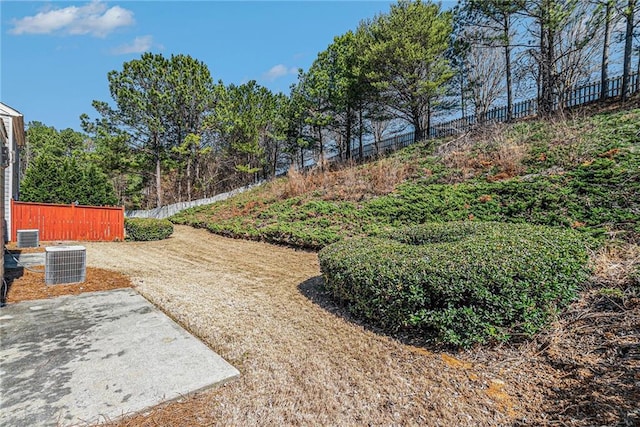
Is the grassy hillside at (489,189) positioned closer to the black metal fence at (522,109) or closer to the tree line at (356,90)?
the black metal fence at (522,109)

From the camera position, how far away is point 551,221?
200 inches

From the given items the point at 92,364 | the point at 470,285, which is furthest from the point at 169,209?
the point at 470,285

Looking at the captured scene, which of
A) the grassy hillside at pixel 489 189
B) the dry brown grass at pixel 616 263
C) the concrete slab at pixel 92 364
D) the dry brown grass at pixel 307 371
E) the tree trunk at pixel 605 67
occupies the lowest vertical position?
the dry brown grass at pixel 307 371

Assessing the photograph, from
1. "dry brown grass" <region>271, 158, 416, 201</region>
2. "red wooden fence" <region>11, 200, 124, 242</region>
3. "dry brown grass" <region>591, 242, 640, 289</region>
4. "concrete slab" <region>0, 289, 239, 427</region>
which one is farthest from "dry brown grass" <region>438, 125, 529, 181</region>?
"red wooden fence" <region>11, 200, 124, 242</region>

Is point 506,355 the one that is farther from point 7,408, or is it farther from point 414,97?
point 414,97

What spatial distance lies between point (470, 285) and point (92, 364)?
309 cm

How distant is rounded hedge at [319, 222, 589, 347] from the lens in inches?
97.2

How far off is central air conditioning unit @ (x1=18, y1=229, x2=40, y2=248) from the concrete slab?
18.5 ft

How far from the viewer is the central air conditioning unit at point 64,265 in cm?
429

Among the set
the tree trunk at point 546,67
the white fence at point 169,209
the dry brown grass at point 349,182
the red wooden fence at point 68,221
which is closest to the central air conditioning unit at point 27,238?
the red wooden fence at point 68,221

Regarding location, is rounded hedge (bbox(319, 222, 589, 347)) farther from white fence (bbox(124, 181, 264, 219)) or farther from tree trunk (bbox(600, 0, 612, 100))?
white fence (bbox(124, 181, 264, 219))

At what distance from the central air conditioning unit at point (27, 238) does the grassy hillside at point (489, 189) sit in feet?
15.8

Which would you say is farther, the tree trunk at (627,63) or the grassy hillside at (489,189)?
the tree trunk at (627,63)

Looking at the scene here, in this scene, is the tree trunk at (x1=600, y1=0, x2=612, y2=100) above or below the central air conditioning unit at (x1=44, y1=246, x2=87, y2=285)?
above
